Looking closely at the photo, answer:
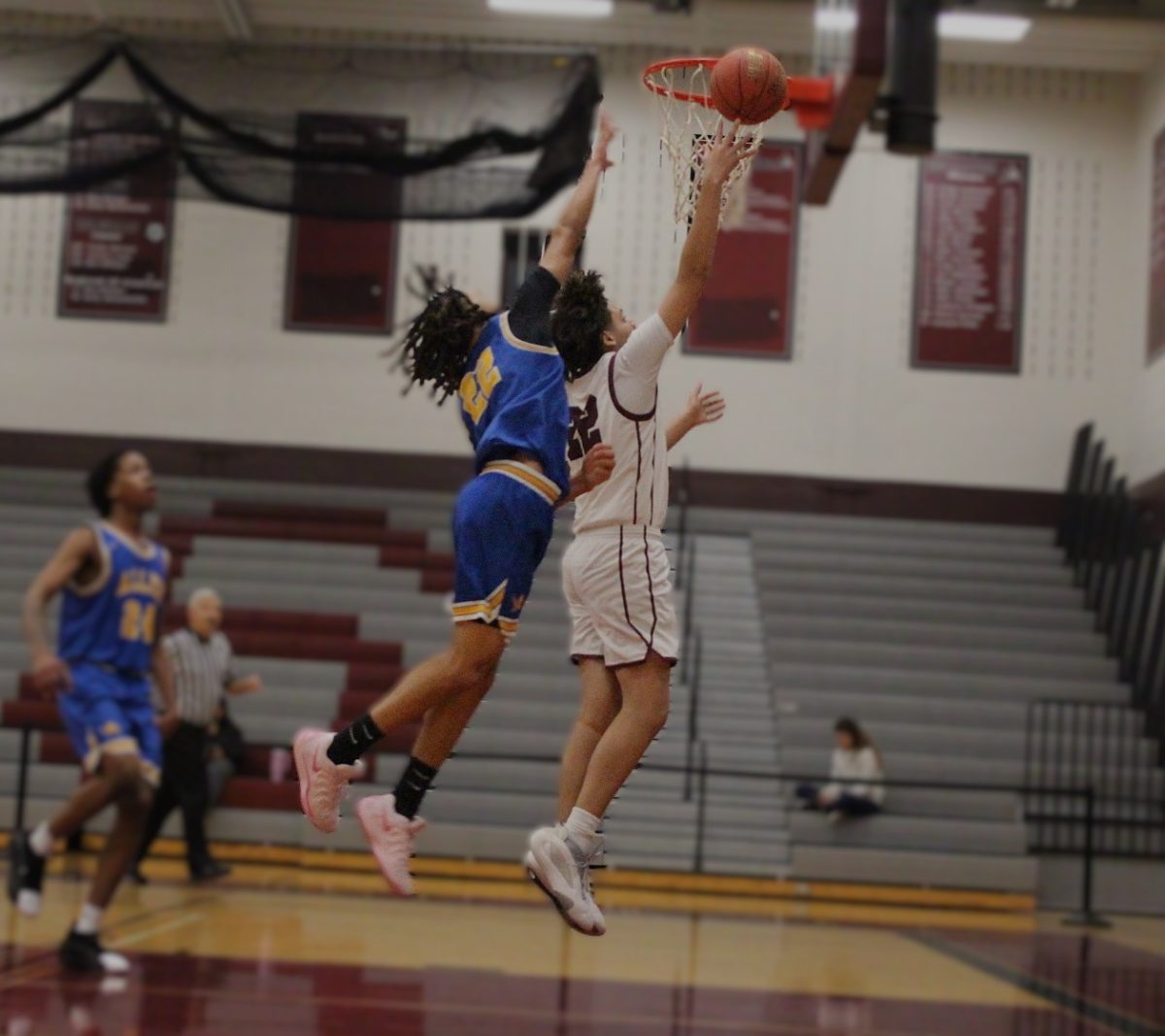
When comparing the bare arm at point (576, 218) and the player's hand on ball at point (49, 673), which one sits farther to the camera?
the player's hand on ball at point (49, 673)

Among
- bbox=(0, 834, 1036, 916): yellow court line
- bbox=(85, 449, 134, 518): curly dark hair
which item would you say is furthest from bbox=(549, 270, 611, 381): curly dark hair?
bbox=(0, 834, 1036, 916): yellow court line

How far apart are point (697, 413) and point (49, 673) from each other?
3590 millimetres

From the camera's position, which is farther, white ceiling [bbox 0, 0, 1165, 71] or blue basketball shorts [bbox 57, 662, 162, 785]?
white ceiling [bbox 0, 0, 1165, 71]

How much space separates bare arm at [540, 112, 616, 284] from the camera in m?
4.98

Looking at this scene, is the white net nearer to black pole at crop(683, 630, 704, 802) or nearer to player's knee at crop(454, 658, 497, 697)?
player's knee at crop(454, 658, 497, 697)

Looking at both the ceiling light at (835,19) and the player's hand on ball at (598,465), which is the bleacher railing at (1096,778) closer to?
the ceiling light at (835,19)

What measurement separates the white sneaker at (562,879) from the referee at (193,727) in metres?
7.18

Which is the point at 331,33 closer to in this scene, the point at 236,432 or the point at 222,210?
the point at 222,210

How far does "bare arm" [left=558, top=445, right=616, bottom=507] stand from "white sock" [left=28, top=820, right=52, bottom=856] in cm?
456

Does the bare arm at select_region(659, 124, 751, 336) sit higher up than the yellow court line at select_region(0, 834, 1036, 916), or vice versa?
the bare arm at select_region(659, 124, 751, 336)

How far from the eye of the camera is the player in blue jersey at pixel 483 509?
186 inches

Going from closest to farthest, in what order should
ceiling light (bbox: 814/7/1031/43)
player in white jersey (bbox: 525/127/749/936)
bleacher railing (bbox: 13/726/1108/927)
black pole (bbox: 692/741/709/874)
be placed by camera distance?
player in white jersey (bbox: 525/127/749/936) < bleacher railing (bbox: 13/726/1108/927) < black pole (bbox: 692/741/709/874) < ceiling light (bbox: 814/7/1031/43)

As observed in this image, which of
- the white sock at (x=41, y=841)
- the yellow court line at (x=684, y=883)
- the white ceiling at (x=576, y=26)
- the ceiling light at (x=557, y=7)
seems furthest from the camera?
the white ceiling at (x=576, y=26)

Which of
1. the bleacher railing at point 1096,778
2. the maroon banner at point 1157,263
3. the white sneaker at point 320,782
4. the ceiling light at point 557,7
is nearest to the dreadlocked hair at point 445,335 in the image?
the white sneaker at point 320,782
